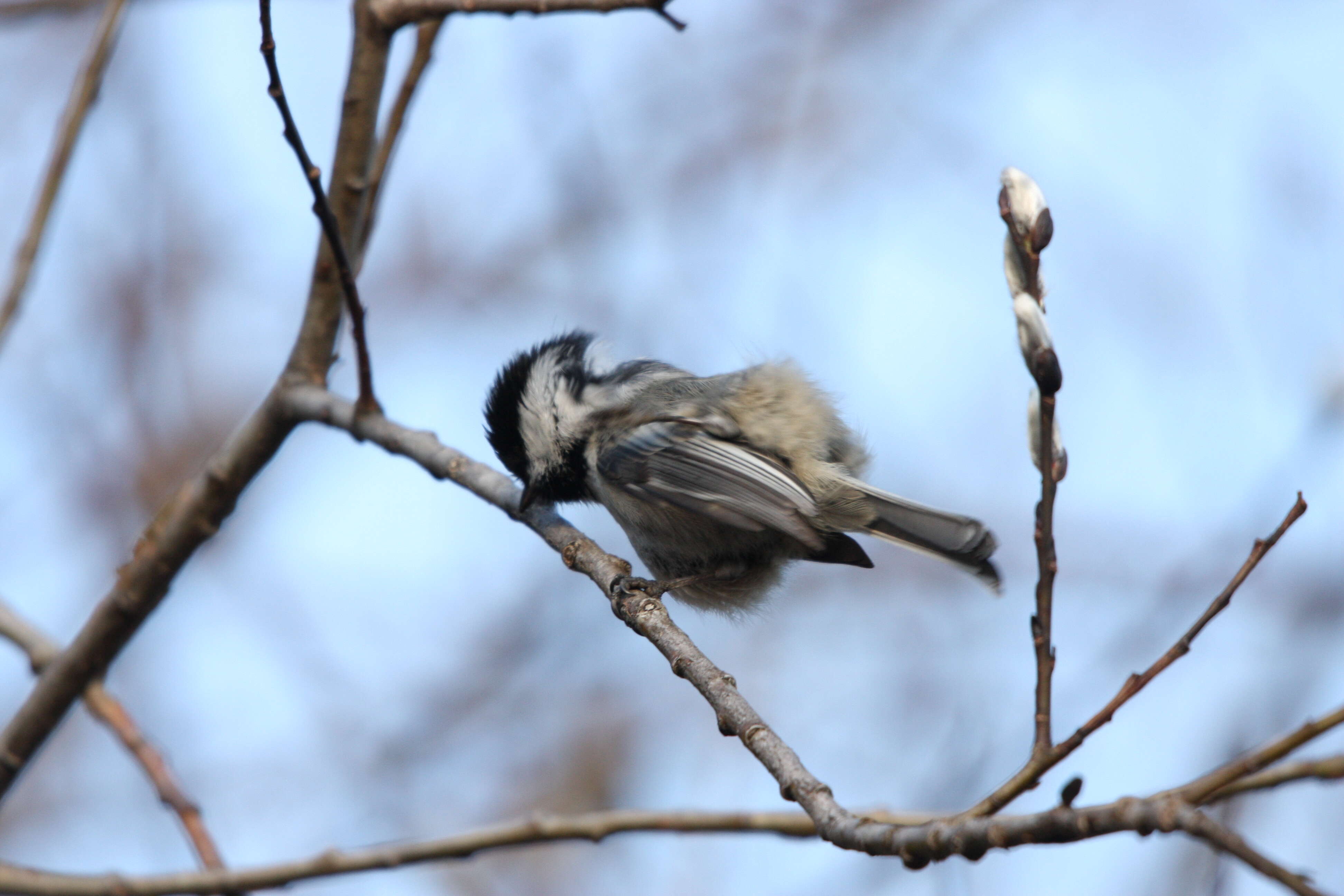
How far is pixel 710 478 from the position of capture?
2.42m

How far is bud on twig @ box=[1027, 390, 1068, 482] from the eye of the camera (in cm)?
122

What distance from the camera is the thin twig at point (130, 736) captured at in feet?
7.03

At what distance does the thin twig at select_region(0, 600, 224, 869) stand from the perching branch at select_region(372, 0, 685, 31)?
160 centimetres

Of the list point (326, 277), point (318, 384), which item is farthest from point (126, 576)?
point (326, 277)

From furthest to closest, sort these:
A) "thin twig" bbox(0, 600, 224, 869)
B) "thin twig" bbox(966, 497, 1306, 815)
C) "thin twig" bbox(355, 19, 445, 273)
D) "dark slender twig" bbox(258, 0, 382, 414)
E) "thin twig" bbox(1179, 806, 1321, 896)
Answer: "thin twig" bbox(355, 19, 445, 273) < "thin twig" bbox(0, 600, 224, 869) < "dark slender twig" bbox(258, 0, 382, 414) < "thin twig" bbox(966, 497, 1306, 815) < "thin twig" bbox(1179, 806, 1321, 896)

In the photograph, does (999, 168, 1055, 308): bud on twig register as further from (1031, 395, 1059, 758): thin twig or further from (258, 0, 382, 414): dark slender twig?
(258, 0, 382, 414): dark slender twig

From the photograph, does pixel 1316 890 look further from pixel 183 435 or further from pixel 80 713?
pixel 80 713

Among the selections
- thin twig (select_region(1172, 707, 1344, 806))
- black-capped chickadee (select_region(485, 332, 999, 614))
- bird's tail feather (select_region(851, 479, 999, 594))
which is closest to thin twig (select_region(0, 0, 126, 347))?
black-capped chickadee (select_region(485, 332, 999, 614))

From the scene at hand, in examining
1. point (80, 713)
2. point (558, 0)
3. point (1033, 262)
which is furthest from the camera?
point (80, 713)

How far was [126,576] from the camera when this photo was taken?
2.33m

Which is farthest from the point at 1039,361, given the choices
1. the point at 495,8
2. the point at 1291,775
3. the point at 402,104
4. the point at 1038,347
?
the point at 402,104

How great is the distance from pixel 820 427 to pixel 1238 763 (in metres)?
1.77

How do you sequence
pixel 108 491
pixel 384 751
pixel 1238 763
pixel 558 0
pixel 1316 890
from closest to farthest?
pixel 1316 890, pixel 1238 763, pixel 558 0, pixel 384 751, pixel 108 491

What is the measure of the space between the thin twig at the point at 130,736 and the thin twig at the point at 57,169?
68cm
